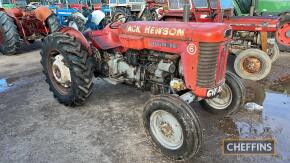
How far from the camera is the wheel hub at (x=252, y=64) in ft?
19.7

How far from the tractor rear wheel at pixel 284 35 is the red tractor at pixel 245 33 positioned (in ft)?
6.57

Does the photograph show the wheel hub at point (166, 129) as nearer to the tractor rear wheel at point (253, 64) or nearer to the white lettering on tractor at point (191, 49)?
the white lettering on tractor at point (191, 49)

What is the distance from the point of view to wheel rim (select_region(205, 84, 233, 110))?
399 centimetres

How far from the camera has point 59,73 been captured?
455 centimetres

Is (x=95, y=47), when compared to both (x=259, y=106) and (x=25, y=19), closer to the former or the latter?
(x=259, y=106)

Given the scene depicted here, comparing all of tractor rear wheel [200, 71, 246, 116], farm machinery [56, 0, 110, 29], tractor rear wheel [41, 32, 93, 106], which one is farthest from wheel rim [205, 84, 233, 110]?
farm machinery [56, 0, 110, 29]

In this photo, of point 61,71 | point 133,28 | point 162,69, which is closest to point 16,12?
point 61,71

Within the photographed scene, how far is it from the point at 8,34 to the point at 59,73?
497cm

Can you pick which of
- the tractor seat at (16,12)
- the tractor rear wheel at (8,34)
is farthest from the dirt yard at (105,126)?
the tractor seat at (16,12)

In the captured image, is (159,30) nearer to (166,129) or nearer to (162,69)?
(162,69)

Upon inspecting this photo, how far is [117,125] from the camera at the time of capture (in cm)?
393

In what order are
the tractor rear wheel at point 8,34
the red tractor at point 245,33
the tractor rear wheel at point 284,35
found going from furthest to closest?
1. the tractor rear wheel at point 284,35
2. the tractor rear wheel at point 8,34
3. the red tractor at point 245,33

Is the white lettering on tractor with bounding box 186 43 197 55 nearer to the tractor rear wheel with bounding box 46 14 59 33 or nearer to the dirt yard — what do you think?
the dirt yard

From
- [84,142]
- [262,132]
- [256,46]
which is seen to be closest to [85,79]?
[84,142]
